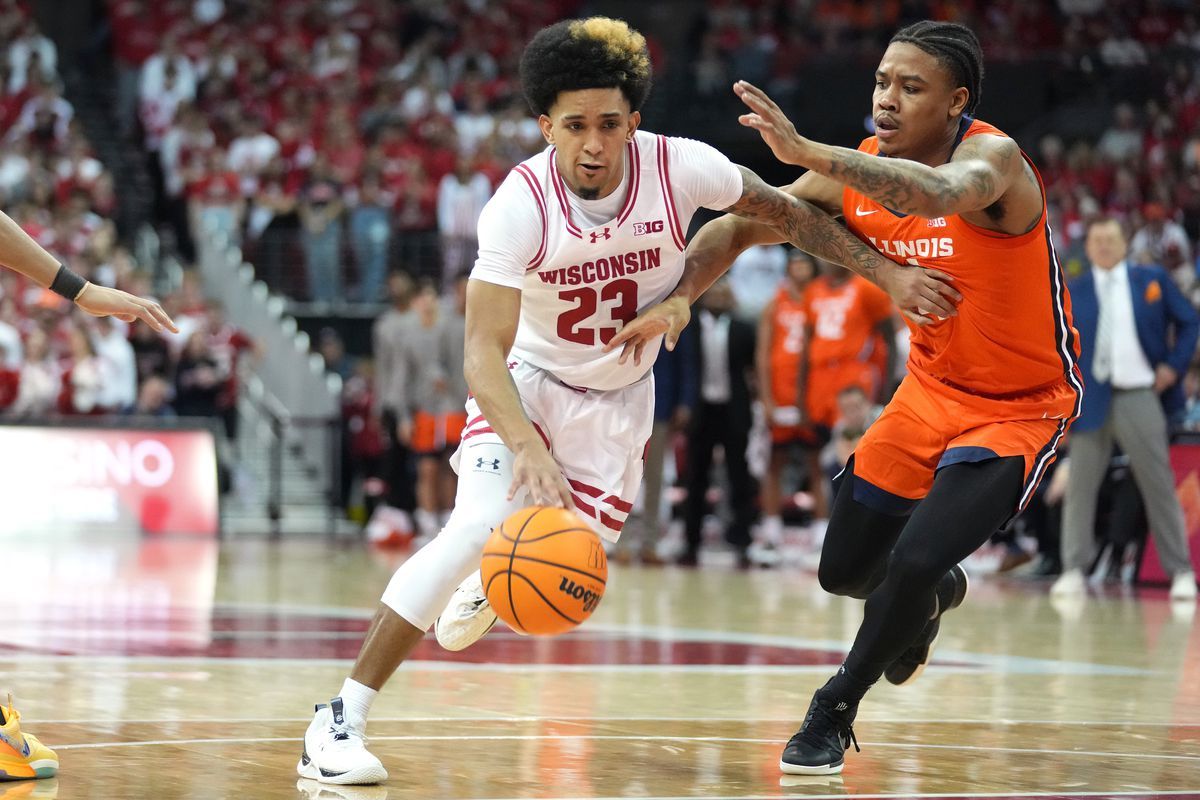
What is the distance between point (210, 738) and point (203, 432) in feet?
38.9

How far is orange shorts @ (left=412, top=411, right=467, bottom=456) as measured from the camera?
16875 mm

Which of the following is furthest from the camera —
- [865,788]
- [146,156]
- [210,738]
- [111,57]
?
[111,57]

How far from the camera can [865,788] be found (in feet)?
16.6

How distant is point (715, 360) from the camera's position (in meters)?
15.1

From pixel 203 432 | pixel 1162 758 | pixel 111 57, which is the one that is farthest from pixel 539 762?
pixel 111 57

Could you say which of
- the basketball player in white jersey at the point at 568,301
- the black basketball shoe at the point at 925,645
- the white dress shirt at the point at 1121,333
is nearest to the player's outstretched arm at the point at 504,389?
the basketball player in white jersey at the point at 568,301

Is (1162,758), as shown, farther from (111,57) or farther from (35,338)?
(111,57)

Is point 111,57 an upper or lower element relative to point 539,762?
upper

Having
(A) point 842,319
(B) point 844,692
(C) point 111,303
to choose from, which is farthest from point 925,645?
(A) point 842,319

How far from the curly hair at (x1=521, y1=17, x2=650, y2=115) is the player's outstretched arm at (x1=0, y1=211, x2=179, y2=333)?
4.31 feet

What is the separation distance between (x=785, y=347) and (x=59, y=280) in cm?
968

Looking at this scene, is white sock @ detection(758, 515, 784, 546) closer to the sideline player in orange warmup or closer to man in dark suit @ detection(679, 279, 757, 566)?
man in dark suit @ detection(679, 279, 757, 566)

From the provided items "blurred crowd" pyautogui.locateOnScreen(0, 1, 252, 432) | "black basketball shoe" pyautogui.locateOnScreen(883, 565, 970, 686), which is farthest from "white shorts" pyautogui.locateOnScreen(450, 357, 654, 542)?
"blurred crowd" pyautogui.locateOnScreen(0, 1, 252, 432)

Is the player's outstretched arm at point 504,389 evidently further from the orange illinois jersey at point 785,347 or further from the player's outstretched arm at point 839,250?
the orange illinois jersey at point 785,347
